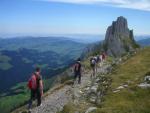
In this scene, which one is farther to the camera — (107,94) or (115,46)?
(115,46)

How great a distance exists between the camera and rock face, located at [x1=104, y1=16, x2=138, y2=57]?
147750mm

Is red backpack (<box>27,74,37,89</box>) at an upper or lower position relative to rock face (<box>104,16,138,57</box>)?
upper

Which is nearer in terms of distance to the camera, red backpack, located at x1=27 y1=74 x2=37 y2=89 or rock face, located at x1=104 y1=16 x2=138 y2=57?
red backpack, located at x1=27 y1=74 x2=37 y2=89

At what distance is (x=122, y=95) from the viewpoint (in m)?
31.4

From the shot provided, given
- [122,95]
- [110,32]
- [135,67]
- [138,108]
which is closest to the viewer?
[138,108]

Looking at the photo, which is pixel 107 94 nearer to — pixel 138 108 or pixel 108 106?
pixel 108 106

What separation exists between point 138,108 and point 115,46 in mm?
125528

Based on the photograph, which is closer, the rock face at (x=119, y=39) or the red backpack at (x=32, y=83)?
the red backpack at (x=32, y=83)

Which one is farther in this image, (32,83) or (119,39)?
(119,39)

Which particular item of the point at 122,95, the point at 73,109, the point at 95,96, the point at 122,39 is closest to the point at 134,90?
the point at 122,95

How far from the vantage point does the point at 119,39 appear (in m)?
165

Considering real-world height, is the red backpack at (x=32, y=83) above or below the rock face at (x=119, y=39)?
above

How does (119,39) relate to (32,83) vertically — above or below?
below

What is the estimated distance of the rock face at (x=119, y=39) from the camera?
148 meters
